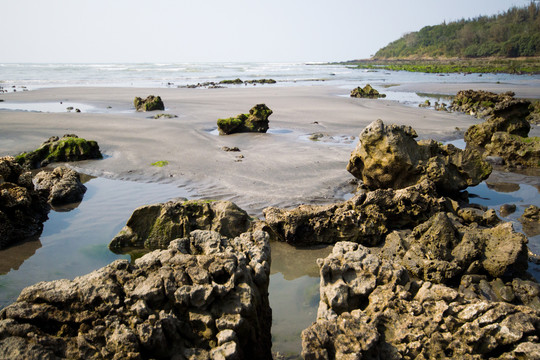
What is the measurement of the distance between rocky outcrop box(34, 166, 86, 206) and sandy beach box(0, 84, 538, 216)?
169 cm

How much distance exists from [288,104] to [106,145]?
16.1m

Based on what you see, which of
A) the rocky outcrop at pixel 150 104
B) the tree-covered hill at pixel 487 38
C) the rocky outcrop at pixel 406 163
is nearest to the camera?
the rocky outcrop at pixel 406 163

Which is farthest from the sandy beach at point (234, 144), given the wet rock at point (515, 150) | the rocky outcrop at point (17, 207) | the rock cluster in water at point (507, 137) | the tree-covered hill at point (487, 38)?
the tree-covered hill at point (487, 38)

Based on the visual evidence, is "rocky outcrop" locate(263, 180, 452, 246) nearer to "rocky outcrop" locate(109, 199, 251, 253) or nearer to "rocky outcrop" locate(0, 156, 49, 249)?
"rocky outcrop" locate(109, 199, 251, 253)

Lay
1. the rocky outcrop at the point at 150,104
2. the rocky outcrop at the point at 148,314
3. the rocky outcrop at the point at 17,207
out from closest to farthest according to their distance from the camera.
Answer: the rocky outcrop at the point at 148,314 < the rocky outcrop at the point at 17,207 < the rocky outcrop at the point at 150,104

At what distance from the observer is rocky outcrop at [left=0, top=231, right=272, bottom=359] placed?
3.19 m

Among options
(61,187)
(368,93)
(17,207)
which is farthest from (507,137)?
(368,93)

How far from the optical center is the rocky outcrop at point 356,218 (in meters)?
7.16

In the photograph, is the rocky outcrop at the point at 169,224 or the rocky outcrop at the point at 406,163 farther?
the rocky outcrop at the point at 406,163

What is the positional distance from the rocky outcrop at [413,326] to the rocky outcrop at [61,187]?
7913 millimetres

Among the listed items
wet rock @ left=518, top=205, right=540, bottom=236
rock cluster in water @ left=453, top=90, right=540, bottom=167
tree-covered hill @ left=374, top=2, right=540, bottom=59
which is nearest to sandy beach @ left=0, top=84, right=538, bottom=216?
rock cluster in water @ left=453, top=90, right=540, bottom=167

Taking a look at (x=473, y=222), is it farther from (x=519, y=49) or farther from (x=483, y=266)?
(x=519, y=49)

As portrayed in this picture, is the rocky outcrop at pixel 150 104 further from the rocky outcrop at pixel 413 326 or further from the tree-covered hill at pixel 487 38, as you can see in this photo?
the tree-covered hill at pixel 487 38

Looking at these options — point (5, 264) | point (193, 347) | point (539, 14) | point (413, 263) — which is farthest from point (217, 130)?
point (539, 14)
